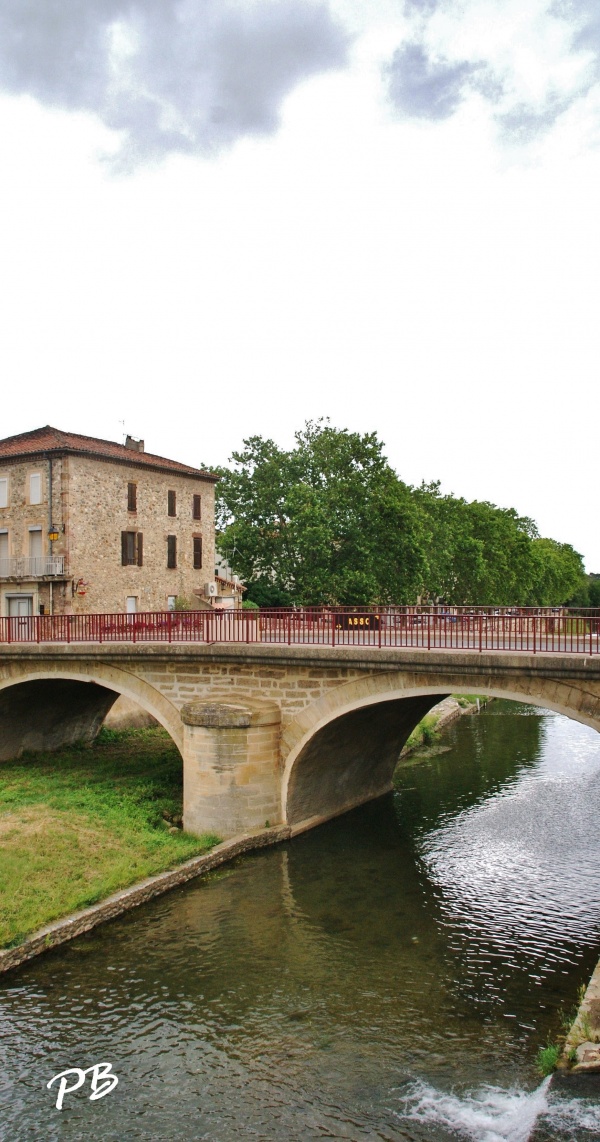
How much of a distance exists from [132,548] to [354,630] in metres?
17.0

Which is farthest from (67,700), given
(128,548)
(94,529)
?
(128,548)

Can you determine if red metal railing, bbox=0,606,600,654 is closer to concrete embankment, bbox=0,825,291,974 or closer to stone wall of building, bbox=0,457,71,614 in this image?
concrete embankment, bbox=0,825,291,974

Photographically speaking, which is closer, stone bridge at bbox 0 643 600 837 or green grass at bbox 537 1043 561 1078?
green grass at bbox 537 1043 561 1078

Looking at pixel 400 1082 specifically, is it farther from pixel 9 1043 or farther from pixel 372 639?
pixel 372 639

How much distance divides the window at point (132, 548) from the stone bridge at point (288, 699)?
10.4m

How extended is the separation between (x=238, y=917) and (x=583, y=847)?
8.89 metres

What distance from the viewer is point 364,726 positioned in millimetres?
22953

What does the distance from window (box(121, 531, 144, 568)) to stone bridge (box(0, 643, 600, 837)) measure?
411 inches

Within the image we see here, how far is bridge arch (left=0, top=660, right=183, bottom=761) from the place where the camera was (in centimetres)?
2306

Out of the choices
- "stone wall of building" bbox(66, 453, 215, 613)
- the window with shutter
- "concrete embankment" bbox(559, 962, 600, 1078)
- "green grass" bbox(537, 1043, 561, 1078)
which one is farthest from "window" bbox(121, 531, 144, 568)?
"green grass" bbox(537, 1043, 561, 1078)

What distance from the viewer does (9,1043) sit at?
488 inches

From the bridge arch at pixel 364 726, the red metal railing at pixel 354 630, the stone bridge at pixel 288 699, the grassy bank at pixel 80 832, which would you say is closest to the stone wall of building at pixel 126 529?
the red metal railing at pixel 354 630

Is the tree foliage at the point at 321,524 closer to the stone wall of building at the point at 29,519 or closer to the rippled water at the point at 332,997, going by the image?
the stone wall of building at the point at 29,519

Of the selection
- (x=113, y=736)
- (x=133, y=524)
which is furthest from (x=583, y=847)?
(x=133, y=524)
